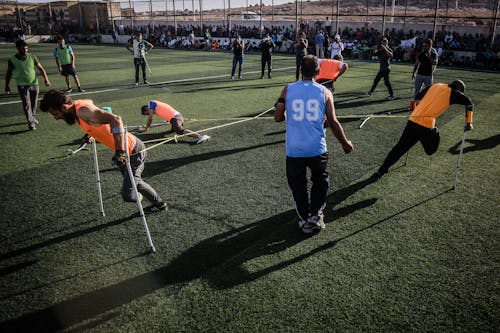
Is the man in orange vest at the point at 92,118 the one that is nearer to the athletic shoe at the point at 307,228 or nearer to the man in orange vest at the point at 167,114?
the athletic shoe at the point at 307,228

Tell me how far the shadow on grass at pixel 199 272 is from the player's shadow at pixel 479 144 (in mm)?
4662

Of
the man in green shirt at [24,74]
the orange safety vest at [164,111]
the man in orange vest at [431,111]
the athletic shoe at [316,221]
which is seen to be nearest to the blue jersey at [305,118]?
the athletic shoe at [316,221]

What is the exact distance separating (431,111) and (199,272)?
4.87m

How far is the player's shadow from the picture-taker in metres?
8.55

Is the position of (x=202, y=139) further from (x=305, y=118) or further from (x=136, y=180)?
(x=305, y=118)

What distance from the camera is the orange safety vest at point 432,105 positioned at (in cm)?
621

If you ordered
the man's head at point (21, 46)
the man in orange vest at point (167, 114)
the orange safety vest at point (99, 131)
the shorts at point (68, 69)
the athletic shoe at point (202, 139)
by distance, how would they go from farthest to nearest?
the shorts at point (68, 69) → the man's head at point (21, 46) → the athletic shoe at point (202, 139) → the man in orange vest at point (167, 114) → the orange safety vest at point (99, 131)

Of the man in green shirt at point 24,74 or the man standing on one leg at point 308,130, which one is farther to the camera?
the man in green shirt at point 24,74

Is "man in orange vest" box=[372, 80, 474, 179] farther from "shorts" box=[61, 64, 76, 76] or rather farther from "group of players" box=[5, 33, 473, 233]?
"shorts" box=[61, 64, 76, 76]

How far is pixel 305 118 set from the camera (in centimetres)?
462

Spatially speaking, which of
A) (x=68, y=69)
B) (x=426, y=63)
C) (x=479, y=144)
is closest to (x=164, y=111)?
(x=479, y=144)

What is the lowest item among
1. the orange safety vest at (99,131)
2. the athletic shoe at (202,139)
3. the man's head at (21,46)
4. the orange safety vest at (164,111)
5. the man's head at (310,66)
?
the athletic shoe at (202,139)

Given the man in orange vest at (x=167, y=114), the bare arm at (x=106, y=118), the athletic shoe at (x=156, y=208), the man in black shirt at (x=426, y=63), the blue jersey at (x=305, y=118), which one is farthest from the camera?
the man in black shirt at (x=426, y=63)

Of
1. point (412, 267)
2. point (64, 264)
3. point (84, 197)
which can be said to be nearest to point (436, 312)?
point (412, 267)
